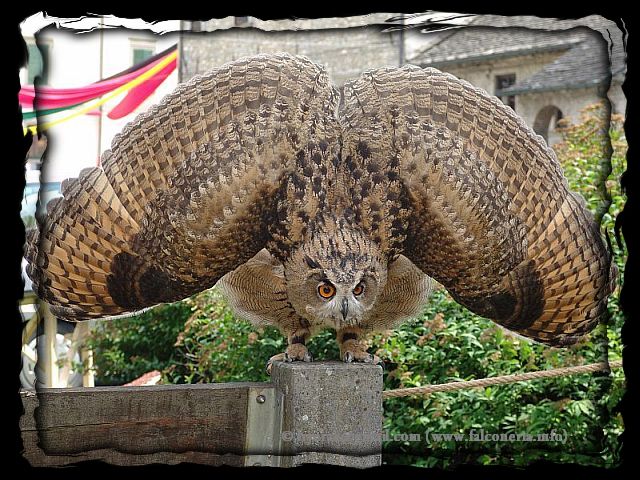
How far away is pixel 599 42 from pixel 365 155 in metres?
0.68

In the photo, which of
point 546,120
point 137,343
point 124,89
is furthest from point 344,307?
point 137,343

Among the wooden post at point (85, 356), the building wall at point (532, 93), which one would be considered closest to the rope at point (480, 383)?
the building wall at point (532, 93)

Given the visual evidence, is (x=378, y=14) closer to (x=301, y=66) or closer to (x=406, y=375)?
(x=301, y=66)

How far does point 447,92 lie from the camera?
2160 millimetres

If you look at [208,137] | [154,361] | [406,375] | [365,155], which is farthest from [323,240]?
[154,361]

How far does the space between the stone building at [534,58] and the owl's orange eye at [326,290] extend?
65cm

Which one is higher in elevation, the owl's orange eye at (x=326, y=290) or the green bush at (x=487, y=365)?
the owl's orange eye at (x=326, y=290)

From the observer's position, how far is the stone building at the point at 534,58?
7.39ft

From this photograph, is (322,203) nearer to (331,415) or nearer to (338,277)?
(338,277)

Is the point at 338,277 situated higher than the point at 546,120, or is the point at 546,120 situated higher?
the point at 546,120

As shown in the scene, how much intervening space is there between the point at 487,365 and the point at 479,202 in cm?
102

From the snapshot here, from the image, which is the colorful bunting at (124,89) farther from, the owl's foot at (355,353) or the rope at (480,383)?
the rope at (480,383)

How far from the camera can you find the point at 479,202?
83.3 inches

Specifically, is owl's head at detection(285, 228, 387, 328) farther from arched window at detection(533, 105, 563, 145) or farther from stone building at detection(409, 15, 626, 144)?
arched window at detection(533, 105, 563, 145)
